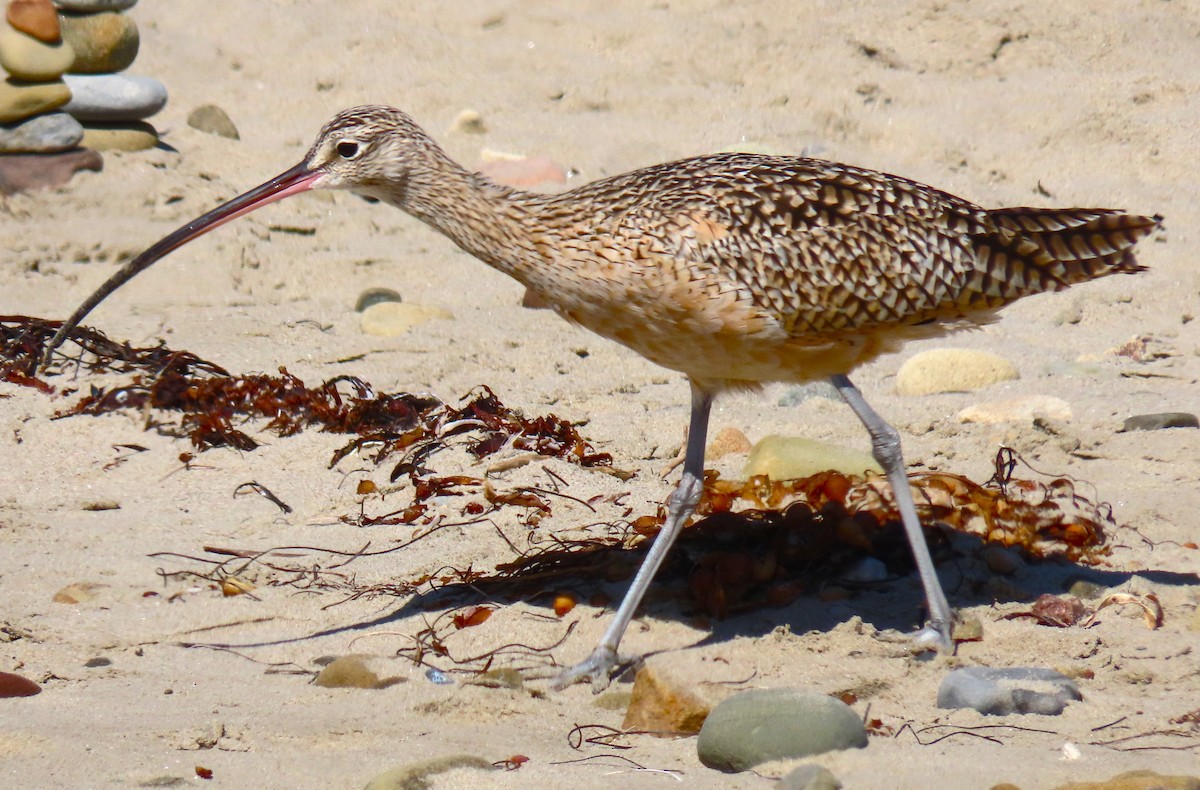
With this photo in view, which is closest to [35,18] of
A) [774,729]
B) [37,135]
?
[37,135]

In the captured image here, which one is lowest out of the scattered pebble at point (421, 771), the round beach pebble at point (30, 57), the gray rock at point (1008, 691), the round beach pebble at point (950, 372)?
the scattered pebble at point (421, 771)

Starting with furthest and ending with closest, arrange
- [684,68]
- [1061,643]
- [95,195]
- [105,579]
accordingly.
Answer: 1. [684,68]
2. [95,195]
3. [105,579]
4. [1061,643]

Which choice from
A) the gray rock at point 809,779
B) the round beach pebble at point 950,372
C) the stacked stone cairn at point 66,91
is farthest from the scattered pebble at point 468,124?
the gray rock at point 809,779

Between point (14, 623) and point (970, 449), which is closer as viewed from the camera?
point (14, 623)

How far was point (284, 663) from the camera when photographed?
4926 mm

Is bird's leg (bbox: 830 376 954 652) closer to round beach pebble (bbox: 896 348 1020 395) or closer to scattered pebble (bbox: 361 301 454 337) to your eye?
round beach pebble (bbox: 896 348 1020 395)

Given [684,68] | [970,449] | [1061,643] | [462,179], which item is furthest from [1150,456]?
[684,68]

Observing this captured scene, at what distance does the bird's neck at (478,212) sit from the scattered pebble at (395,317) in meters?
2.89

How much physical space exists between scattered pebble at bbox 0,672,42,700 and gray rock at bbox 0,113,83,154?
6072 mm

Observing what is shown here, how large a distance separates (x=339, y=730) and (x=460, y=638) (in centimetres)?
83

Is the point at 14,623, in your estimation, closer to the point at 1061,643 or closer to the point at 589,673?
the point at 589,673

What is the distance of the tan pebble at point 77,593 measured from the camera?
5.32 metres

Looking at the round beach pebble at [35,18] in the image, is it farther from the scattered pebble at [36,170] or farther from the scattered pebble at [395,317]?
the scattered pebble at [395,317]

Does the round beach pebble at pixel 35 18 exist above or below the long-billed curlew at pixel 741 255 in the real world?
above
